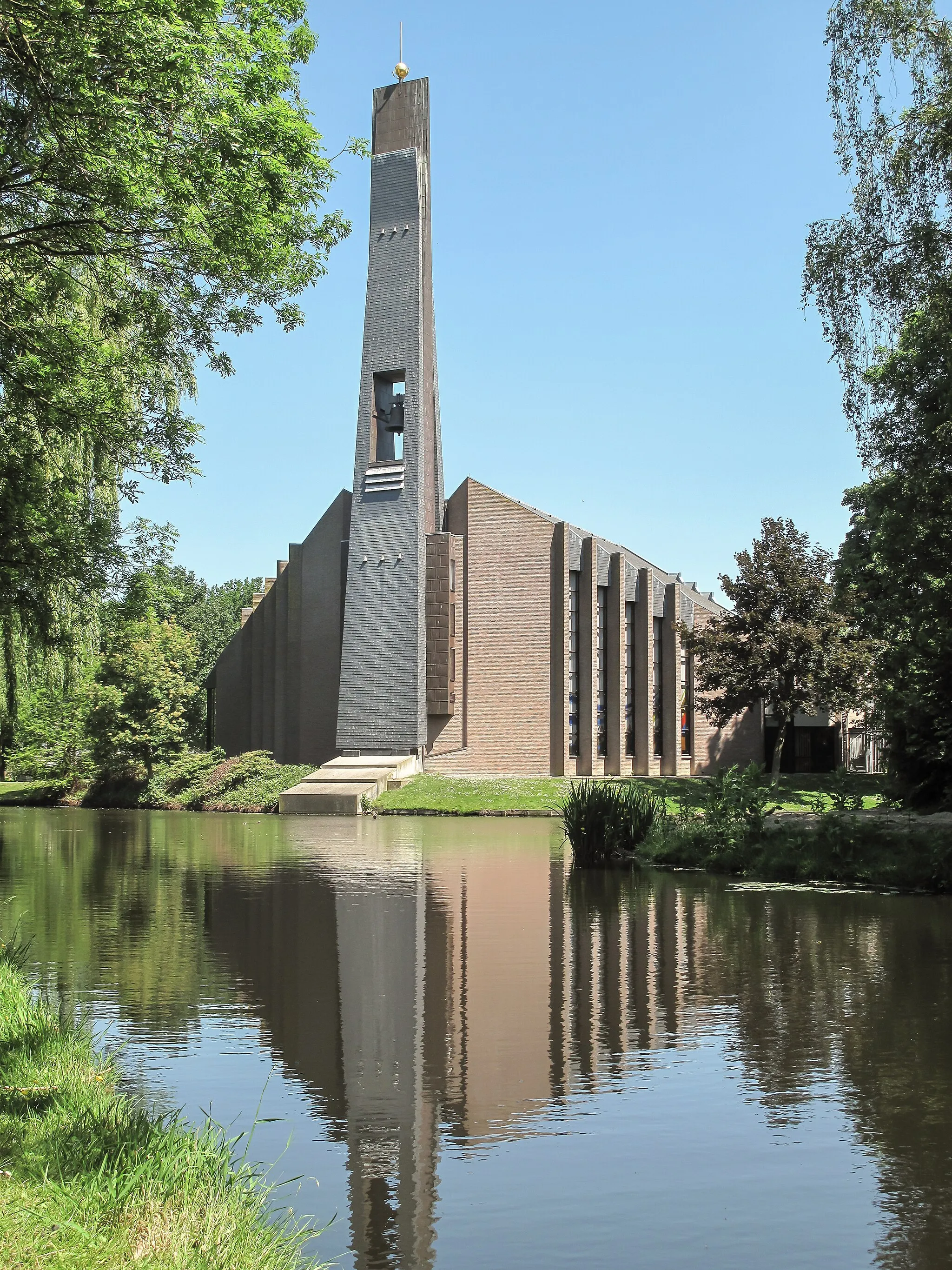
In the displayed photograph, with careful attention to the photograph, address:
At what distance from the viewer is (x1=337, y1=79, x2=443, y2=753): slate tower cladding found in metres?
48.0

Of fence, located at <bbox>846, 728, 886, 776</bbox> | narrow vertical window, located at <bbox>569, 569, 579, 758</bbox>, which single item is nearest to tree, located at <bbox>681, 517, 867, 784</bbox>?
narrow vertical window, located at <bbox>569, 569, 579, 758</bbox>

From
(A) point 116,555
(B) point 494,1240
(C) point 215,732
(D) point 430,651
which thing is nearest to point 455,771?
(D) point 430,651

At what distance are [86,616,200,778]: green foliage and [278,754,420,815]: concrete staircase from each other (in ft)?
27.5

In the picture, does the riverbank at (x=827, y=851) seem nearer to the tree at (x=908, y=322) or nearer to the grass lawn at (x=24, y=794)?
the tree at (x=908, y=322)

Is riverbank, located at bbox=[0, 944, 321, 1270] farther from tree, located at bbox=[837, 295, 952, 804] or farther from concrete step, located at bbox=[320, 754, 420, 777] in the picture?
concrete step, located at bbox=[320, 754, 420, 777]

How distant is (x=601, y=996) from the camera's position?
9250 millimetres

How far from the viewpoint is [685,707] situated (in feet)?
183

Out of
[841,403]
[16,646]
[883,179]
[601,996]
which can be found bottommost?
[601,996]

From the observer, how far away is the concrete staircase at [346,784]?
42.2 meters

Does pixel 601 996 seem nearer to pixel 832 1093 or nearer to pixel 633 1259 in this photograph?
pixel 832 1093

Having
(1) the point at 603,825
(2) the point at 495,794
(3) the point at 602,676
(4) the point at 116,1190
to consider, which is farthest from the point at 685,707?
(4) the point at 116,1190

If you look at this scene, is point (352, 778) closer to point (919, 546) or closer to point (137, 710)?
point (137, 710)

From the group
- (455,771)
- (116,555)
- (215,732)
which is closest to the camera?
(116,555)

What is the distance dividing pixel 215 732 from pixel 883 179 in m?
48.4
